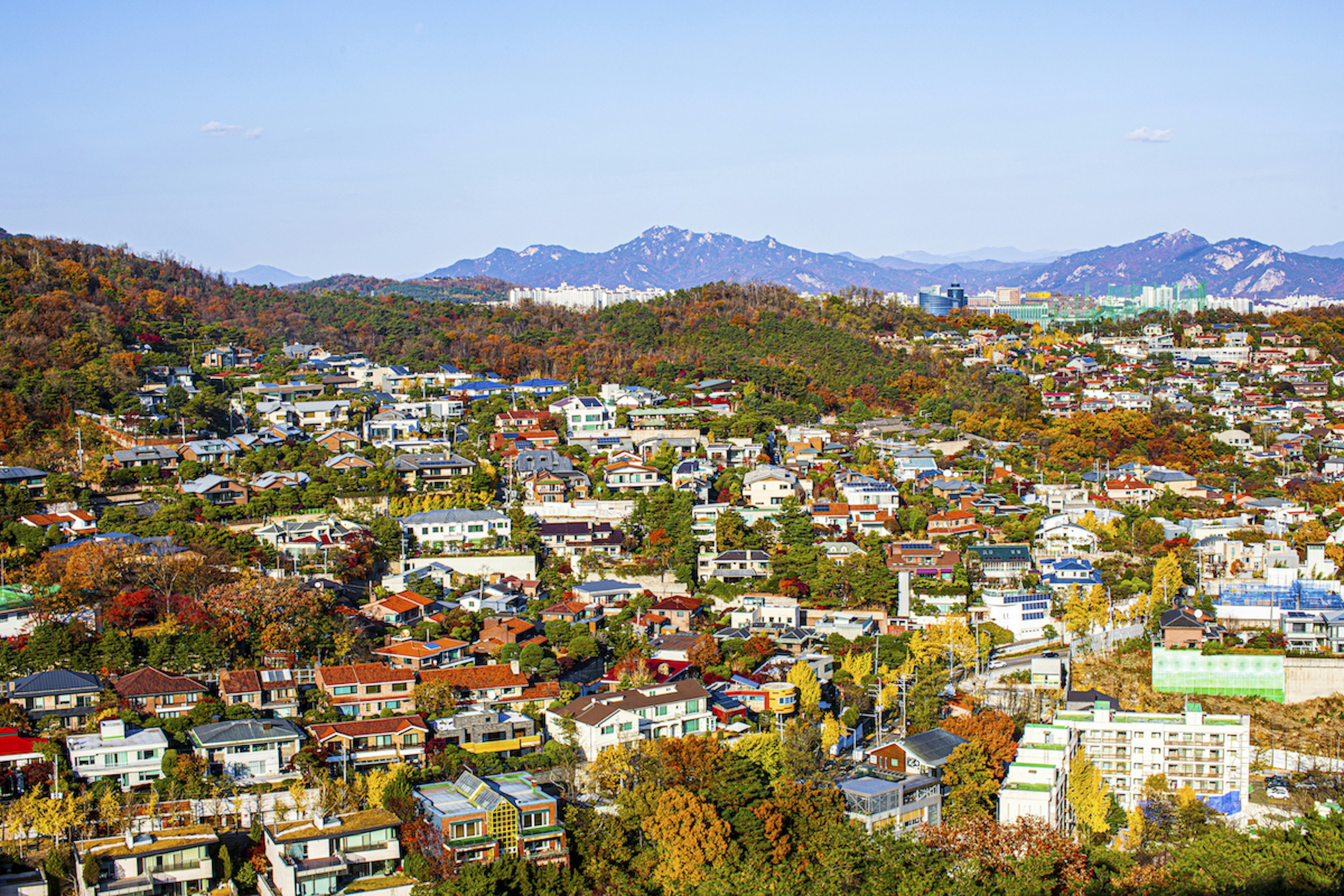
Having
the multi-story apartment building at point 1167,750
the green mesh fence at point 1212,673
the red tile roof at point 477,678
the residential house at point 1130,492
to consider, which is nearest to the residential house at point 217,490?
the red tile roof at point 477,678

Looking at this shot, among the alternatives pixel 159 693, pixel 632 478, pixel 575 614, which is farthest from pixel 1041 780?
pixel 632 478

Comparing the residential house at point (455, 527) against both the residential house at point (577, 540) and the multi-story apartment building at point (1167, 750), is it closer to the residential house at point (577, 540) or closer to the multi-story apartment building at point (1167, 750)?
the residential house at point (577, 540)

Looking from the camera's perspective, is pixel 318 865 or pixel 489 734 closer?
pixel 318 865

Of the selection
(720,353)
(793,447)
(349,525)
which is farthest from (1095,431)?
(349,525)

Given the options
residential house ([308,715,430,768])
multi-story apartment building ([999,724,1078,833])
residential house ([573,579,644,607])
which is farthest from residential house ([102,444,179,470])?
multi-story apartment building ([999,724,1078,833])

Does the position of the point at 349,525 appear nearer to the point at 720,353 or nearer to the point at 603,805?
the point at 603,805

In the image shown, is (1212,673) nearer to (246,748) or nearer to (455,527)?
(455,527)
